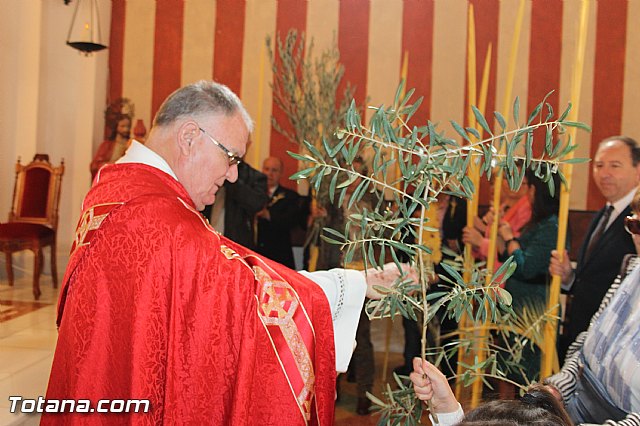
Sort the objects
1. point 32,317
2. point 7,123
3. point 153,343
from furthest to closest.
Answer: point 7,123 < point 32,317 < point 153,343

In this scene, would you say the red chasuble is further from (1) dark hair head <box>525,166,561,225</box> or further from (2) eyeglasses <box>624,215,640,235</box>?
(1) dark hair head <box>525,166,561,225</box>

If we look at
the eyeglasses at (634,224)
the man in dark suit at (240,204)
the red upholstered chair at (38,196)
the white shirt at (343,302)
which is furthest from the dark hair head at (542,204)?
the red upholstered chair at (38,196)

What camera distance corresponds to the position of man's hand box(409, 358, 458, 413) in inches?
54.7

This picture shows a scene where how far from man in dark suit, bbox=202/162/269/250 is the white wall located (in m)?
3.23

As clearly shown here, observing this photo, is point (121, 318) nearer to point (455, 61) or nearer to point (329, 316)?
point (329, 316)

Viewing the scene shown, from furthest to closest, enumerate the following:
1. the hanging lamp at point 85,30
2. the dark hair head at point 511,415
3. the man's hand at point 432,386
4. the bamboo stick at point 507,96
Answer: the hanging lamp at point 85,30 → the bamboo stick at point 507,96 → the man's hand at point 432,386 → the dark hair head at point 511,415

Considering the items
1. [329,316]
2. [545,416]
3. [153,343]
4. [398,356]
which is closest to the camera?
[545,416]

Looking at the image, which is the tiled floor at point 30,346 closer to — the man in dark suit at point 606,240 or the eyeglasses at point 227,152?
the eyeglasses at point 227,152

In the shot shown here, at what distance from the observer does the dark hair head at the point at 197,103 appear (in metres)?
1.80

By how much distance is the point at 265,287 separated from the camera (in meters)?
1.68

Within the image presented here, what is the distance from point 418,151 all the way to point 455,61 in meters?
5.57

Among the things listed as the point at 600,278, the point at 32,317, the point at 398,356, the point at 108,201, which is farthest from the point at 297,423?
the point at 398,356

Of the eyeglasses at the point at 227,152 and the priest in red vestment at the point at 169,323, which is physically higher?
the eyeglasses at the point at 227,152

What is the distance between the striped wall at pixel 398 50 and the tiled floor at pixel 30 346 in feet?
6.40
